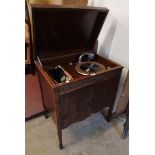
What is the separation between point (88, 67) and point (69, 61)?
20cm

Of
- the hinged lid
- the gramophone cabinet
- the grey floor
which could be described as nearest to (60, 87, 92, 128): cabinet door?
the gramophone cabinet

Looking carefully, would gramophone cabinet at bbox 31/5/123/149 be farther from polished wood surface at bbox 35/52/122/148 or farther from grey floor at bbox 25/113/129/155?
grey floor at bbox 25/113/129/155

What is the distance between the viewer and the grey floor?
1.35m

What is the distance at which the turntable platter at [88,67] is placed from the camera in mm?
1281

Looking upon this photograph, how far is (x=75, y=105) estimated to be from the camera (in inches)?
47.0

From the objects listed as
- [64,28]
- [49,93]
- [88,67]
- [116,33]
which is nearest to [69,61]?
[88,67]

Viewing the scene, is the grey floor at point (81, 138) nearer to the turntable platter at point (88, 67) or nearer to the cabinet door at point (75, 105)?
the cabinet door at point (75, 105)

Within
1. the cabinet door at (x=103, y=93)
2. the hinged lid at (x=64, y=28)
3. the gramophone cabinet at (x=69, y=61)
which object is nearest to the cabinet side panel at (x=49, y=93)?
the gramophone cabinet at (x=69, y=61)

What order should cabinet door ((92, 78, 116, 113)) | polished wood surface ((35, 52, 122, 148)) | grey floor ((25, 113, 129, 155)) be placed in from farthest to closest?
grey floor ((25, 113, 129, 155))
cabinet door ((92, 78, 116, 113))
polished wood surface ((35, 52, 122, 148))

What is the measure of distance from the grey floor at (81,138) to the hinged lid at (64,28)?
70 centimetres
